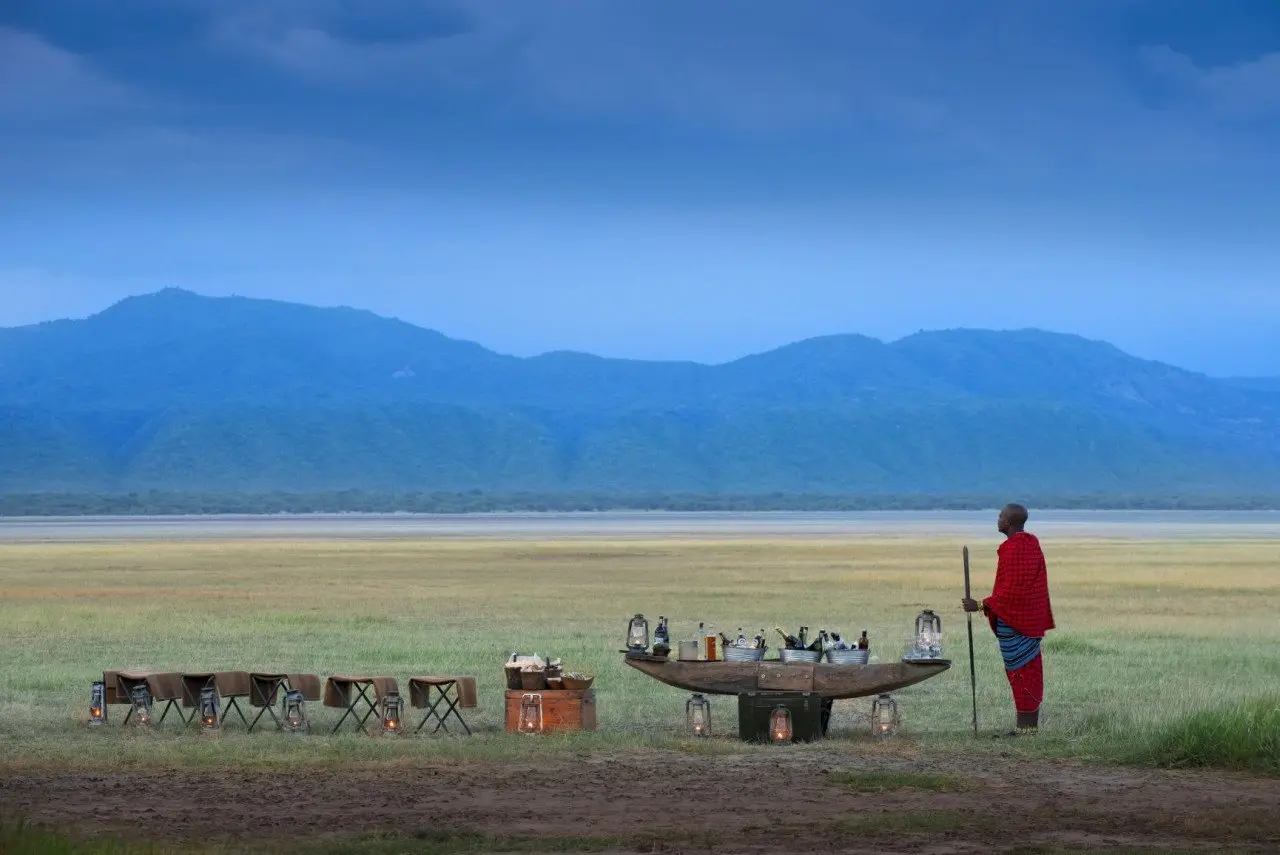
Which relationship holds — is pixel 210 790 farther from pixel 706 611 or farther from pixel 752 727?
pixel 706 611

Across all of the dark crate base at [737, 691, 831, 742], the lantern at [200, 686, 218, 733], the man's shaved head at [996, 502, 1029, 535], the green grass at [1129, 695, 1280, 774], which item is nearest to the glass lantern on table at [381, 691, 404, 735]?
the lantern at [200, 686, 218, 733]

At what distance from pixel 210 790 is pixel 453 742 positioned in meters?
2.97

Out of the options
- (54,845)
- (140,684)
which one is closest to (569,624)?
(140,684)

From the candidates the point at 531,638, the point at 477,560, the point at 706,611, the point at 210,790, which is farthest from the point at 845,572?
the point at 210,790

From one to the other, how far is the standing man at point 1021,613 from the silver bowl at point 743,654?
1858 millimetres

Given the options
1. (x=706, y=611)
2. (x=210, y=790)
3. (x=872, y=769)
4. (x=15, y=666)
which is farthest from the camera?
(x=706, y=611)

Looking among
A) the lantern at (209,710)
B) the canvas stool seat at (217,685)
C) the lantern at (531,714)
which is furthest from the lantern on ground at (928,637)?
the lantern at (209,710)

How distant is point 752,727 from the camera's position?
1675cm

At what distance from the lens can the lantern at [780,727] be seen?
1658 cm

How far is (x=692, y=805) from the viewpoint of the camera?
13281 millimetres

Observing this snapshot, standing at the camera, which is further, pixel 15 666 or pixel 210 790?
pixel 15 666

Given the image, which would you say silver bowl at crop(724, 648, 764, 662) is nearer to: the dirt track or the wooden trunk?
the wooden trunk

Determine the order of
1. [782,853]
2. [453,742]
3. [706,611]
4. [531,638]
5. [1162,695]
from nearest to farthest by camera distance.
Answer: [782,853] → [453,742] → [1162,695] → [531,638] → [706,611]

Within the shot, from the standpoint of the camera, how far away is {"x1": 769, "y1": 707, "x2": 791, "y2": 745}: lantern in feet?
54.4
